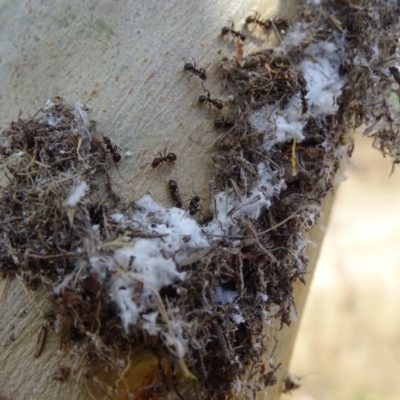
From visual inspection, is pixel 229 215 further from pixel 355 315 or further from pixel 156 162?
pixel 355 315

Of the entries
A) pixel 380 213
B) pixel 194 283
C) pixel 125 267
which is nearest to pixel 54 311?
pixel 125 267

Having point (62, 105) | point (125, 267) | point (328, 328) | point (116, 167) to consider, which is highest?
point (62, 105)

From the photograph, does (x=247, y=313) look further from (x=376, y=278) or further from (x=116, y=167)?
(x=376, y=278)

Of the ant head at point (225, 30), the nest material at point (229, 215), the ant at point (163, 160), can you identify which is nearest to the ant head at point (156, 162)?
the ant at point (163, 160)

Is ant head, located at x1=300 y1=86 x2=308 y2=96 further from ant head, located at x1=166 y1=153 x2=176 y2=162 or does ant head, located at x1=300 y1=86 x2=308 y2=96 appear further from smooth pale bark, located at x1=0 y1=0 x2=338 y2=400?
ant head, located at x1=166 y1=153 x2=176 y2=162

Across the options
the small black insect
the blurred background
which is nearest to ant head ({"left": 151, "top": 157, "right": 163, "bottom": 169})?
the small black insect

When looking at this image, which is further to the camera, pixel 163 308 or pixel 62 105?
pixel 62 105

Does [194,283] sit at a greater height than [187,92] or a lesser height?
lesser
